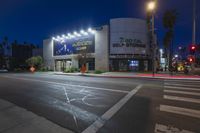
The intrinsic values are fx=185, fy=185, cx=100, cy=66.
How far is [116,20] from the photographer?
127 feet

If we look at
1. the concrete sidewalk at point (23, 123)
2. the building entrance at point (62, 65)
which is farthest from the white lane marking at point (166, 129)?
the building entrance at point (62, 65)

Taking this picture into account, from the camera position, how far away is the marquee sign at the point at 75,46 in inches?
1625

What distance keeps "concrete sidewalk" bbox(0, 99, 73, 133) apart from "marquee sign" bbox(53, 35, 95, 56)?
107ft

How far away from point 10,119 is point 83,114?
2349 mm

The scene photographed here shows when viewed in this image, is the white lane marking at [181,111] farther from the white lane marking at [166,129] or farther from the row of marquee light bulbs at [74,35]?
the row of marquee light bulbs at [74,35]

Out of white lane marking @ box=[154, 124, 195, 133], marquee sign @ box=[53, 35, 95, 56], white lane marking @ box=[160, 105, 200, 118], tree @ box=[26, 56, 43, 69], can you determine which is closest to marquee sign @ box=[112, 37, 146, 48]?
marquee sign @ box=[53, 35, 95, 56]

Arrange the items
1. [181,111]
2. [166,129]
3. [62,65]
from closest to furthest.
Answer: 1. [166,129]
2. [181,111]
3. [62,65]

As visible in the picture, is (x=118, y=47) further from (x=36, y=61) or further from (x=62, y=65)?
(x=36, y=61)

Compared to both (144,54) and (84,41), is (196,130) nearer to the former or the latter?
(144,54)

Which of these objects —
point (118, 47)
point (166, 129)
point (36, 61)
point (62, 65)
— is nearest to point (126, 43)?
point (118, 47)

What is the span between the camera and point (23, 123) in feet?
18.1

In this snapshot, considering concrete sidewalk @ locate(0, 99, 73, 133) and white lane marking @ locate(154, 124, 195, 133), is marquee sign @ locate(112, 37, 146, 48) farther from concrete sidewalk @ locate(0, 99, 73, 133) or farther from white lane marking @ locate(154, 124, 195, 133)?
white lane marking @ locate(154, 124, 195, 133)

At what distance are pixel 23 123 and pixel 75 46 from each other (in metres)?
40.0

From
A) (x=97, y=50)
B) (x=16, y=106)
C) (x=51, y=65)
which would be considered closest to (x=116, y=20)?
(x=97, y=50)
